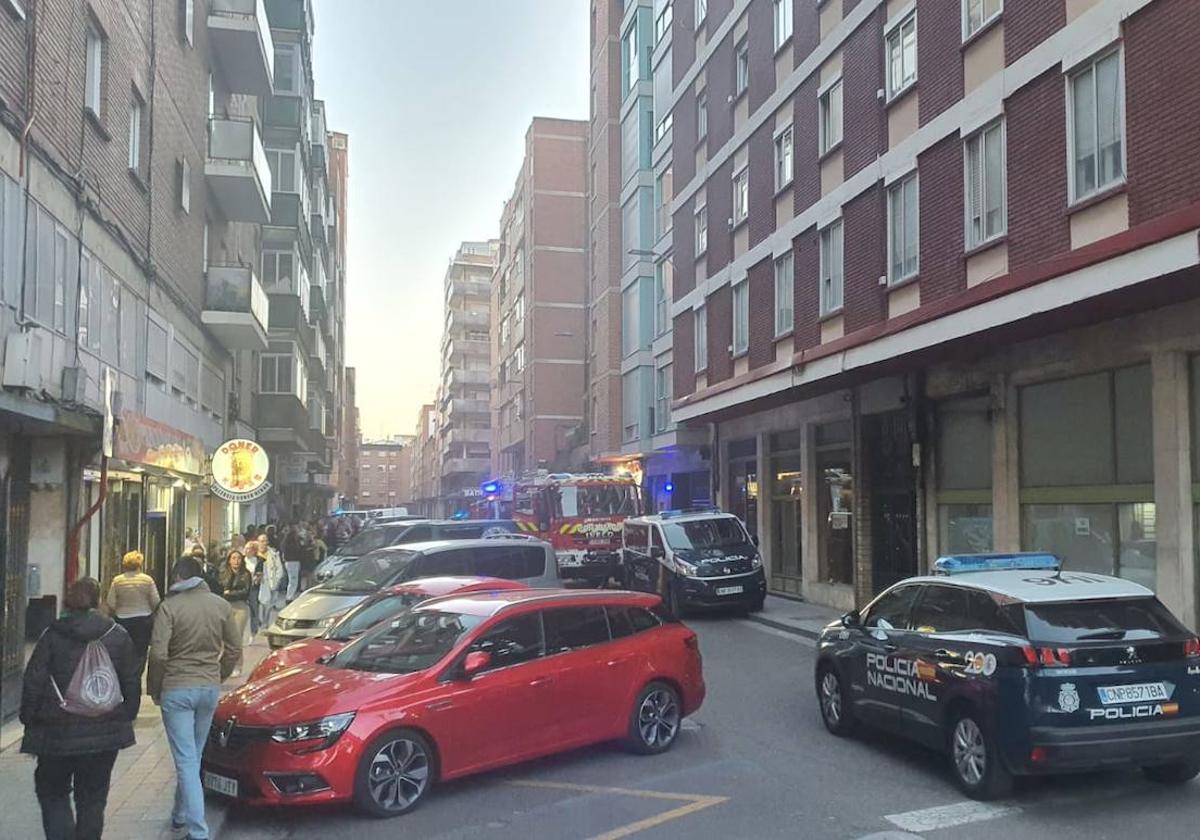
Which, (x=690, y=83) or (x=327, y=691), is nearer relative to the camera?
(x=327, y=691)

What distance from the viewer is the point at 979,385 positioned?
14805 mm

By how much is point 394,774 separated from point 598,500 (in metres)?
18.7

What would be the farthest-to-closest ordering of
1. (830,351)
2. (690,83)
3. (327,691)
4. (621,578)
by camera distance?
(690,83) → (621,578) → (830,351) → (327,691)

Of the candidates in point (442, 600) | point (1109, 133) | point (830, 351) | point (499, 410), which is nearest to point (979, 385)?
point (830, 351)

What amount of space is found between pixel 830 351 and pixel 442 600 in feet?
33.6

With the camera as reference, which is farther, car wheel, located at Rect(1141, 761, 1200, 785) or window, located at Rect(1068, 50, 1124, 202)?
window, located at Rect(1068, 50, 1124, 202)

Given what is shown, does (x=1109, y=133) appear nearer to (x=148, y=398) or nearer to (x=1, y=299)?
(x=1, y=299)

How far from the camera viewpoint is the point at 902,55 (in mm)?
16547

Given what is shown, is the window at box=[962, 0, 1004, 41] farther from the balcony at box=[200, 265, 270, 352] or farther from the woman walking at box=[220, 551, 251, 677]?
the balcony at box=[200, 265, 270, 352]

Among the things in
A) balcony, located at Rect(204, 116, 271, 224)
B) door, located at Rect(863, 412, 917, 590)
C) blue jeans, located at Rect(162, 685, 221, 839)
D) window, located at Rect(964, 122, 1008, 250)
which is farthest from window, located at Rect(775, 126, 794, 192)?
blue jeans, located at Rect(162, 685, 221, 839)

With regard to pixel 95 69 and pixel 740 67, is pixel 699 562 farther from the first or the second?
pixel 740 67

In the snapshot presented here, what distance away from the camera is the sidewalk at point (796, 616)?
16.5 m

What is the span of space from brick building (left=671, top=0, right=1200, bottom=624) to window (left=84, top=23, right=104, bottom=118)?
11.3 metres

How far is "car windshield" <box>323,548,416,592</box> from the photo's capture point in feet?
43.1
